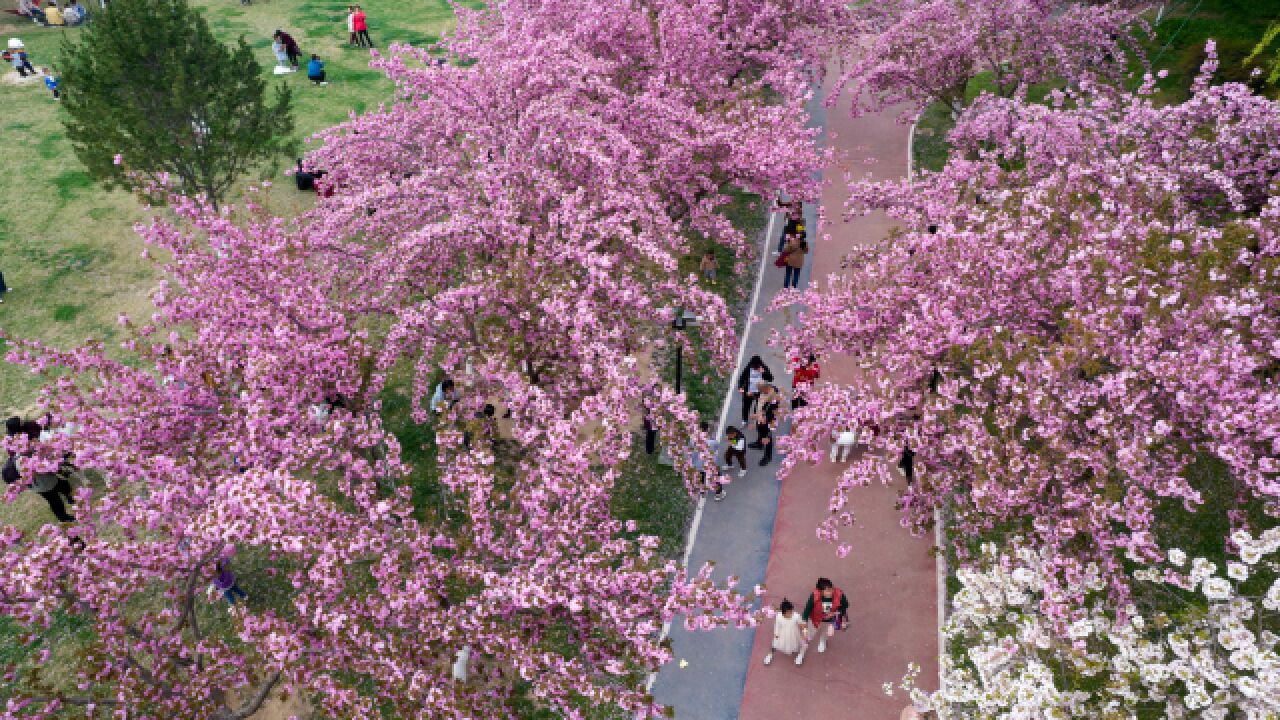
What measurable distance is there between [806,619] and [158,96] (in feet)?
59.4

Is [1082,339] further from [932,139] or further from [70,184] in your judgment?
[70,184]

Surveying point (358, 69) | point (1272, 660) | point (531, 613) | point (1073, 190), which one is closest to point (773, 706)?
point (531, 613)

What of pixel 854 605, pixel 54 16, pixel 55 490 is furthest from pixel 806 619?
pixel 54 16

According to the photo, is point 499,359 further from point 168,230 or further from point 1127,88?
point 1127,88

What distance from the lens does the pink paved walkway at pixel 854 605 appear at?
1179 cm

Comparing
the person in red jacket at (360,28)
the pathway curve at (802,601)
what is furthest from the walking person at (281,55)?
the pathway curve at (802,601)

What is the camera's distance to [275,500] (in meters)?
8.21

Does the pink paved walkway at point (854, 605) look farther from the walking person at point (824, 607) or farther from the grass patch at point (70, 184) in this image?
the grass patch at point (70, 184)

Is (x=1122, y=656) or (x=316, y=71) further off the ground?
(x=316, y=71)

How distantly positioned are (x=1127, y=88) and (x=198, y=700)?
103 ft

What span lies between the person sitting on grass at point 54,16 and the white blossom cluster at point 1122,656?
46349 mm

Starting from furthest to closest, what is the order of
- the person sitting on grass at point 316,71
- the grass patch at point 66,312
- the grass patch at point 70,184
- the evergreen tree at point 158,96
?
the person sitting on grass at point 316,71 < the grass patch at point 70,184 < the grass patch at point 66,312 < the evergreen tree at point 158,96

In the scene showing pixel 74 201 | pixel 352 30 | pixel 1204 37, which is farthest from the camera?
→ pixel 352 30

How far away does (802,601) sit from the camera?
1314cm
